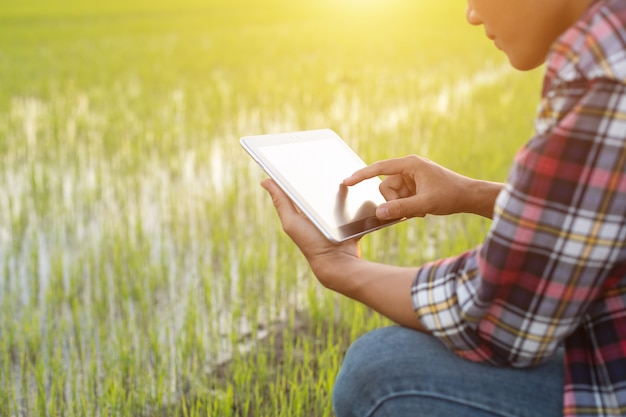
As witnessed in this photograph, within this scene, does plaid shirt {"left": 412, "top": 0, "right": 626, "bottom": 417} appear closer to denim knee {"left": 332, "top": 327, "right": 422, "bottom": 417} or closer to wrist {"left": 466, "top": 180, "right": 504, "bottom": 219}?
denim knee {"left": 332, "top": 327, "right": 422, "bottom": 417}

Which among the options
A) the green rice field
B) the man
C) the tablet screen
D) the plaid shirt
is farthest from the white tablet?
the green rice field

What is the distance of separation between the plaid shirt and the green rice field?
86cm

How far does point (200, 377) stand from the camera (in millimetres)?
1958

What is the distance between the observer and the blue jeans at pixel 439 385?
955mm

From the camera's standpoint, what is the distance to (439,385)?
0.97 metres

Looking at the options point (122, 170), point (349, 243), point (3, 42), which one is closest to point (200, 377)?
point (349, 243)


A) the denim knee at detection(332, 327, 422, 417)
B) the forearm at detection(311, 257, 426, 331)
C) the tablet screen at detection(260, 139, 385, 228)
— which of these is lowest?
the denim knee at detection(332, 327, 422, 417)

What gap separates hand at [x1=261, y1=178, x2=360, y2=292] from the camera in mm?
1097

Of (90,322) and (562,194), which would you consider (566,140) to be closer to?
(562,194)

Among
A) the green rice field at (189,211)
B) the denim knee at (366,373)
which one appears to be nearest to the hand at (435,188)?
the denim knee at (366,373)

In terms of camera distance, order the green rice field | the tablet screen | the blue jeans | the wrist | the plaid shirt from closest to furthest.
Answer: the plaid shirt < the blue jeans < the tablet screen < the wrist < the green rice field

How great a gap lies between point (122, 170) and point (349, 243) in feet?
9.31

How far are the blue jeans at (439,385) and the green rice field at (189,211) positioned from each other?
0.70 m

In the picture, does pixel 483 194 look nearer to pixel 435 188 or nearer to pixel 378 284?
pixel 435 188
